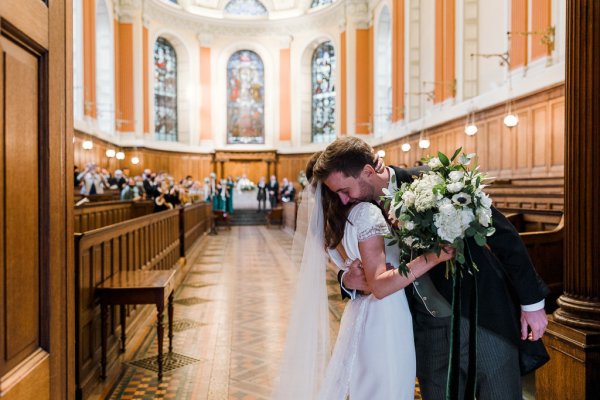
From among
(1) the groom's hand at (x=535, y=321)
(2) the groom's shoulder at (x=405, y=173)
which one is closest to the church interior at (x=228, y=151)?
(1) the groom's hand at (x=535, y=321)

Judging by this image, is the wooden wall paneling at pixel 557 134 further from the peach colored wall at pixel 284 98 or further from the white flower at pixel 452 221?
the peach colored wall at pixel 284 98

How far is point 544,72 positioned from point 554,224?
5.05 metres

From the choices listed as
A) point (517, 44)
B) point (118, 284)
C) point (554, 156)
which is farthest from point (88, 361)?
point (517, 44)

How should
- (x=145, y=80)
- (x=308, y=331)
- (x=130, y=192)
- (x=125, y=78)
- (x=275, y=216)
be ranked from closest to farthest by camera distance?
(x=308, y=331), (x=130, y=192), (x=275, y=216), (x=125, y=78), (x=145, y=80)

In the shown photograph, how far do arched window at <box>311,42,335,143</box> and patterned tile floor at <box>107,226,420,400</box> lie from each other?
1633cm

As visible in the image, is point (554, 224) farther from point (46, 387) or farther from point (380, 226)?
point (46, 387)

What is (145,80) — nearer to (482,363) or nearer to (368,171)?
(368,171)

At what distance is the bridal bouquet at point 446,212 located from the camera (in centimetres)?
165

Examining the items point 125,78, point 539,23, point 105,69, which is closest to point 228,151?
point 125,78

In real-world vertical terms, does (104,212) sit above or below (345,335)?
above

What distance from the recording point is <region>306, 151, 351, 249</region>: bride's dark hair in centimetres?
206

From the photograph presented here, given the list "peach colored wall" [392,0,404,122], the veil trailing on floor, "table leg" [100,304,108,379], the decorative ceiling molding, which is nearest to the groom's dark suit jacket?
the veil trailing on floor

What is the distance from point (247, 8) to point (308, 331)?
2578 centimetres

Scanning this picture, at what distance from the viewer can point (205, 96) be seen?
24.8 metres
